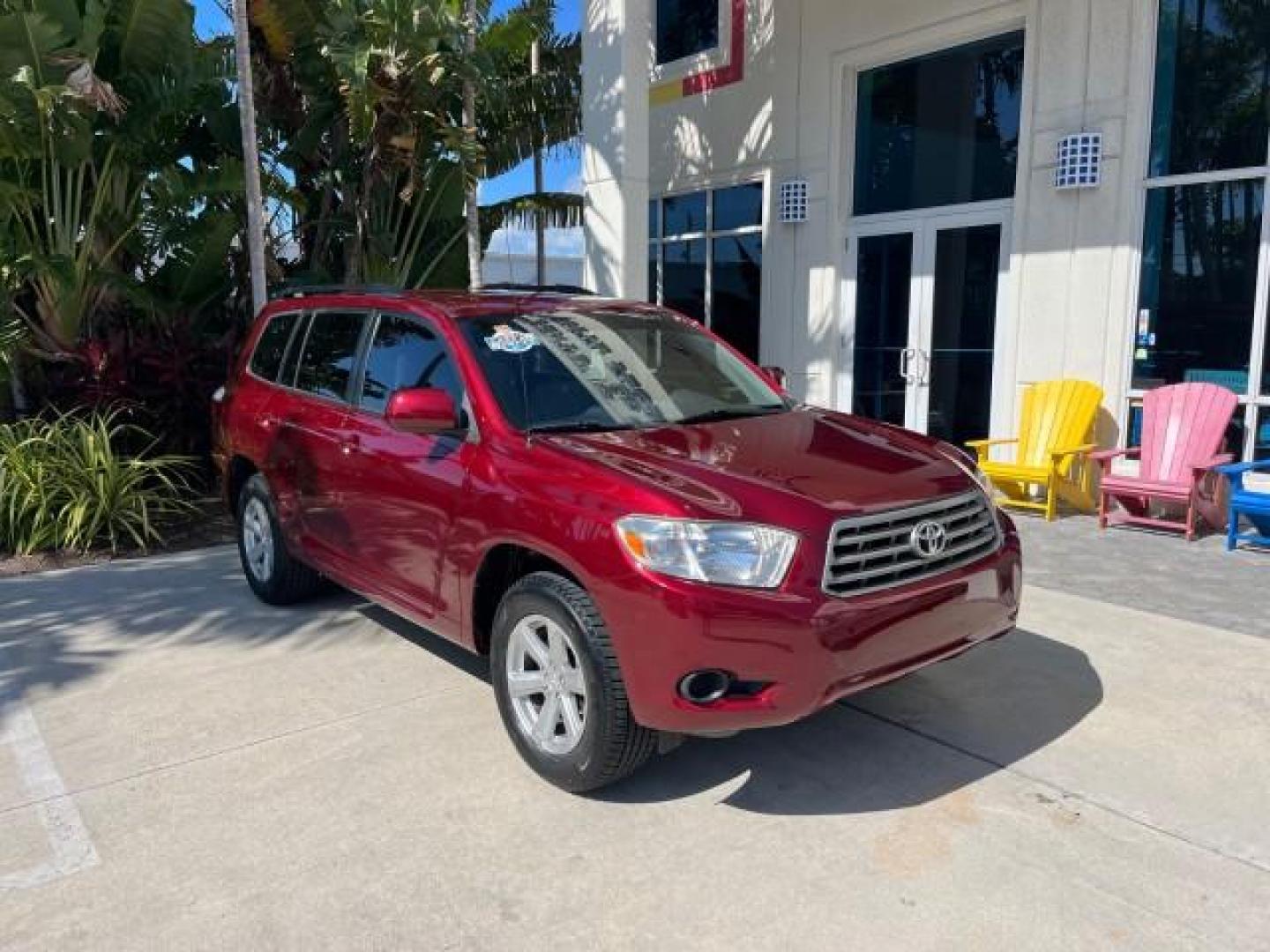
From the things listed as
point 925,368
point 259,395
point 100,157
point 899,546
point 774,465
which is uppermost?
point 100,157

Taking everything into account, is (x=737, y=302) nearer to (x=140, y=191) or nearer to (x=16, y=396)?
(x=140, y=191)

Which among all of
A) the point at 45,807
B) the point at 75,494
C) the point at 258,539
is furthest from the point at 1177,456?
the point at 75,494

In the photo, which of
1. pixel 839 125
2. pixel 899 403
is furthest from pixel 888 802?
pixel 839 125

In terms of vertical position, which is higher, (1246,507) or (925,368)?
(925,368)

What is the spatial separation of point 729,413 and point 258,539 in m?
3.11

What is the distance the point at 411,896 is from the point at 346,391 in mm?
2649

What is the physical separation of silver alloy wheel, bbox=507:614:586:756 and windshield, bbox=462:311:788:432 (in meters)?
0.82

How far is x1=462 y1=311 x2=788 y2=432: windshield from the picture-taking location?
391 centimetres

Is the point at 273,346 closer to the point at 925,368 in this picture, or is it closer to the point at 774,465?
the point at 774,465

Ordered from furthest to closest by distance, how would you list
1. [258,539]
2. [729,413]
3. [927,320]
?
[927,320] → [258,539] → [729,413]

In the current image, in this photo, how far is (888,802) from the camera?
11.0 ft

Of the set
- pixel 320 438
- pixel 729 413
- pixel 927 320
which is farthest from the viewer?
pixel 927 320

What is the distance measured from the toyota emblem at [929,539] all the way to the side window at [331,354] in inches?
112

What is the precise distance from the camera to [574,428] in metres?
3.79
